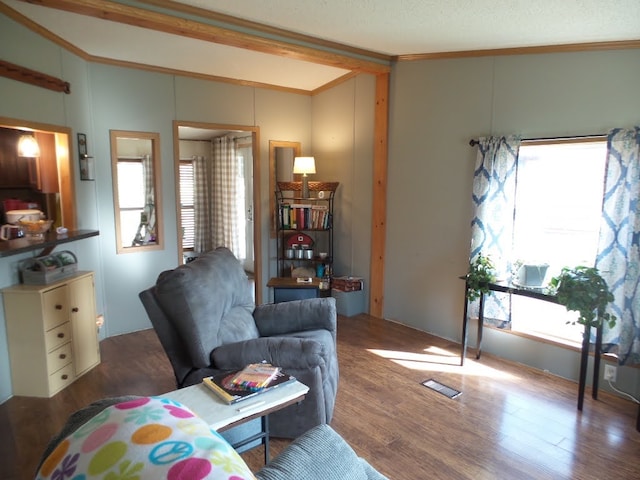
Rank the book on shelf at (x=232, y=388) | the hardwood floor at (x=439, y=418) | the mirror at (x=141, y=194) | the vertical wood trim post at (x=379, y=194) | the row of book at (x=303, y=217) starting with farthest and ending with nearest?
the row of book at (x=303, y=217) → the vertical wood trim post at (x=379, y=194) → the mirror at (x=141, y=194) → the hardwood floor at (x=439, y=418) → the book on shelf at (x=232, y=388)

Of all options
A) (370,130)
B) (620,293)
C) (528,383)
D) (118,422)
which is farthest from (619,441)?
(370,130)

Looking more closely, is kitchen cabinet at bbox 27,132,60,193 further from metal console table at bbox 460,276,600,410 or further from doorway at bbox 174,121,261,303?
metal console table at bbox 460,276,600,410

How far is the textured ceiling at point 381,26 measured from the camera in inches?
97.6

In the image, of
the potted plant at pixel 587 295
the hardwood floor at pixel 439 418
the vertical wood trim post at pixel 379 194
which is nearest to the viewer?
the hardwood floor at pixel 439 418

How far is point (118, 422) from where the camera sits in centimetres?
81

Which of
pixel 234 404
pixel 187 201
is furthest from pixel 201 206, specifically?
pixel 234 404

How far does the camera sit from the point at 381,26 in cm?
301

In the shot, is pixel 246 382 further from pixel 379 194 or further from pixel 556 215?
pixel 379 194

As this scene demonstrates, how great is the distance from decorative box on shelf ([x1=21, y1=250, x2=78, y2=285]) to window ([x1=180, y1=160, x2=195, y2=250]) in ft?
13.0

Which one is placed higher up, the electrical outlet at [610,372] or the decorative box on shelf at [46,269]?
the decorative box on shelf at [46,269]

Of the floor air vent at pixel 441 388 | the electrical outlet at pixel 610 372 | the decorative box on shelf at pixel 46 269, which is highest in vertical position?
the decorative box on shelf at pixel 46 269

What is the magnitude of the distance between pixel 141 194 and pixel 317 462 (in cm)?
401

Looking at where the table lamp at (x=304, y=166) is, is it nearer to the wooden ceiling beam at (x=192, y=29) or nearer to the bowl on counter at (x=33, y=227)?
the wooden ceiling beam at (x=192, y=29)

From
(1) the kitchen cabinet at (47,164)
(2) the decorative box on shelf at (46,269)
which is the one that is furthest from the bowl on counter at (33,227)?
(1) the kitchen cabinet at (47,164)
